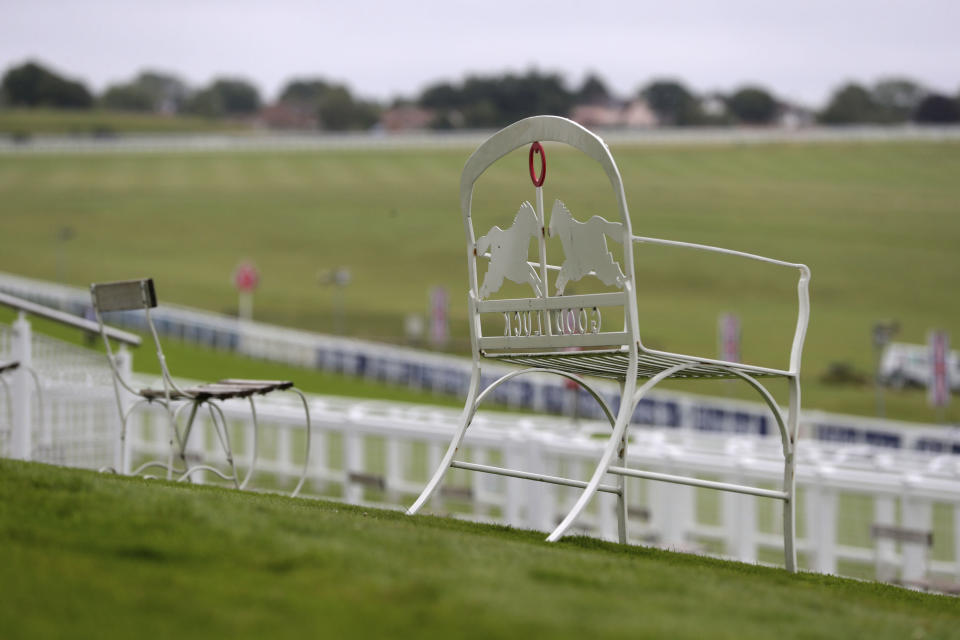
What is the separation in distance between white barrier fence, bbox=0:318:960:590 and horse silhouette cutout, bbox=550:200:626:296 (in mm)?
4318

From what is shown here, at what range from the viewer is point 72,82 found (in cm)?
11862

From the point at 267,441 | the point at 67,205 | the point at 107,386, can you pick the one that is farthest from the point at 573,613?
the point at 67,205

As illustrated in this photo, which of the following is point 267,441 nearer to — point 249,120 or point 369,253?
point 369,253

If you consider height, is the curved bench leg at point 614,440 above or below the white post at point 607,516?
above

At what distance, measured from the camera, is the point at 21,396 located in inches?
310

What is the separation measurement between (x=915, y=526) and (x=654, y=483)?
2.57 metres

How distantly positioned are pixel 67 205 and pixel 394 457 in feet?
178

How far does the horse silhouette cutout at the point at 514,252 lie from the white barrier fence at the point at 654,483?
3922 millimetres

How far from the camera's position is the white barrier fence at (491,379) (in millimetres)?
21484

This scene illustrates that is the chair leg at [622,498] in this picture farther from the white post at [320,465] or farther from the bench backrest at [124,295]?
the white post at [320,465]

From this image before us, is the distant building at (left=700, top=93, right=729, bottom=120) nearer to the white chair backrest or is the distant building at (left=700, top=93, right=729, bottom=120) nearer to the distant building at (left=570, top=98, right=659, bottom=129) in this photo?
the distant building at (left=570, top=98, right=659, bottom=129)

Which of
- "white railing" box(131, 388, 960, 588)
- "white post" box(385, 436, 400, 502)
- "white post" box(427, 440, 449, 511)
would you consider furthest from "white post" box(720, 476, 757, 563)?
"white post" box(385, 436, 400, 502)

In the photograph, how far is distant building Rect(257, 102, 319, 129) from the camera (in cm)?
12975

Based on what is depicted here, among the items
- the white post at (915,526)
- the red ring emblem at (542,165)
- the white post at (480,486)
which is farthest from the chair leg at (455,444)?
the white post at (480,486)
